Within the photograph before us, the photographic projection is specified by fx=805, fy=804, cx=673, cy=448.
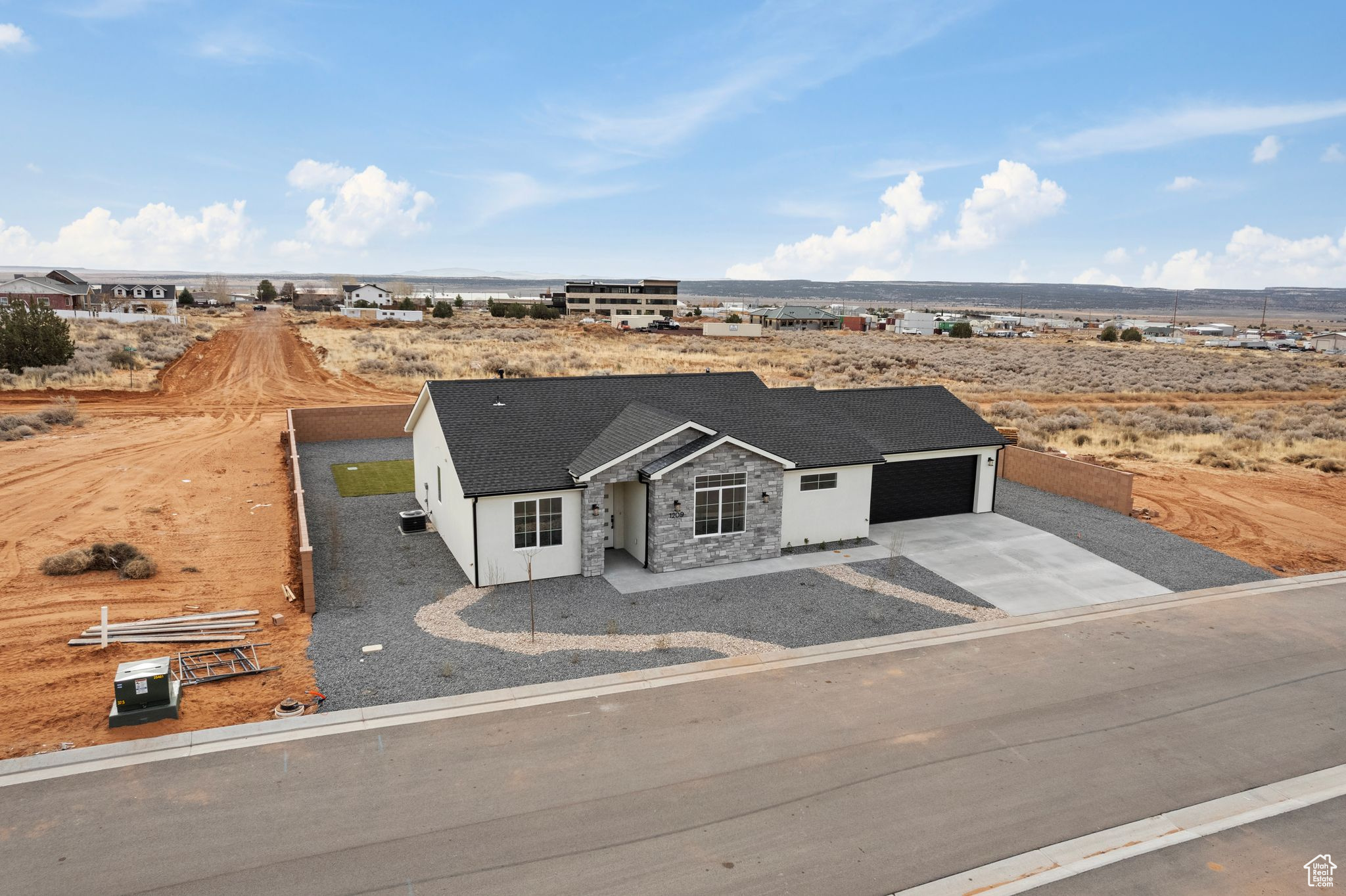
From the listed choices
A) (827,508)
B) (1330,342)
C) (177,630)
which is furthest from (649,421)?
(1330,342)

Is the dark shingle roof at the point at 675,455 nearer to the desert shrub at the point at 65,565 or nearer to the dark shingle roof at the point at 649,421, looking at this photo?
the dark shingle roof at the point at 649,421

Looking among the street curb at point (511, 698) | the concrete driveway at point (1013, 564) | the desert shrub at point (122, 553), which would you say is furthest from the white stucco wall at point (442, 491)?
the concrete driveway at point (1013, 564)

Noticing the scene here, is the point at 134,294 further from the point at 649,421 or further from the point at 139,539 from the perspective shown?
the point at 649,421

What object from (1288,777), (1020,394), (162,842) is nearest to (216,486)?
(162,842)

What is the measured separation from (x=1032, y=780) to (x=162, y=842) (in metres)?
10.9

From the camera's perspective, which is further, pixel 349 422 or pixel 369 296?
pixel 369 296

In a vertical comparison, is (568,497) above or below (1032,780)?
above

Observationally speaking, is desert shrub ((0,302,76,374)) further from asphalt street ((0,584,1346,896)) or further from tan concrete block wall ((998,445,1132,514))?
tan concrete block wall ((998,445,1132,514))

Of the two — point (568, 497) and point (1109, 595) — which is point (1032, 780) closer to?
point (1109, 595)

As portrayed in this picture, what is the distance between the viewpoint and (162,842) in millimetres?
9266

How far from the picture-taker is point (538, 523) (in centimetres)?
1802

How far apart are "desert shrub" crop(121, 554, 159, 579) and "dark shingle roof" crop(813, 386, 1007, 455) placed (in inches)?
706

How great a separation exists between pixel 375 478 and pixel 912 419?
1801 cm

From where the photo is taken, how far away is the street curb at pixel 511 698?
10.9 m
